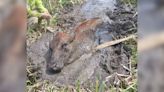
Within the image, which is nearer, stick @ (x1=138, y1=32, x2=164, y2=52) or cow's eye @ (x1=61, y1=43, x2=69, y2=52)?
stick @ (x1=138, y1=32, x2=164, y2=52)

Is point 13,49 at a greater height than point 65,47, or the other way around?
point 13,49

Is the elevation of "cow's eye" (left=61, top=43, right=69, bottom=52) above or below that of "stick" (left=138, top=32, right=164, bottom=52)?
below

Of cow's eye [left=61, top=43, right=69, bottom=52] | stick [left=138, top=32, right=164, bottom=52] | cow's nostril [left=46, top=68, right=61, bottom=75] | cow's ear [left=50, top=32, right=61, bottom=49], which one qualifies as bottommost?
cow's nostril [left=46, top=68, right=61, bottom=75]

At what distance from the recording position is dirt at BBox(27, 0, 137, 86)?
61.1 inches

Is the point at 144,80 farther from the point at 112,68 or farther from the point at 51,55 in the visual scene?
the point at 51,55

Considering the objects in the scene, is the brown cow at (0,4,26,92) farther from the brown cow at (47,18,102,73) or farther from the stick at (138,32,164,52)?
the brown cow at (47,18,102,73)

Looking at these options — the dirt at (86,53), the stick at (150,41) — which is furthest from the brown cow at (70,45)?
the stick at (150,41)

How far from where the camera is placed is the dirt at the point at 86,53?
5.09ft

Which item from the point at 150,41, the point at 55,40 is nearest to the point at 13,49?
the point at 150,41

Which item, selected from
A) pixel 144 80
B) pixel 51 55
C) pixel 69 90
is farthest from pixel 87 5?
pixel 144 80

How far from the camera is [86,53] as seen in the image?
1.57 m

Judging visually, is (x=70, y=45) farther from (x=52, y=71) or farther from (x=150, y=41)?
(x=150, y=41)

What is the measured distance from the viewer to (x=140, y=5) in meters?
0.98

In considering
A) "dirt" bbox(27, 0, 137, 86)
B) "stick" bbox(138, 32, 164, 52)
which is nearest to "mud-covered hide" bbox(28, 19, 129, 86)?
"dirt" bbox(27, 0, 137, 86)
